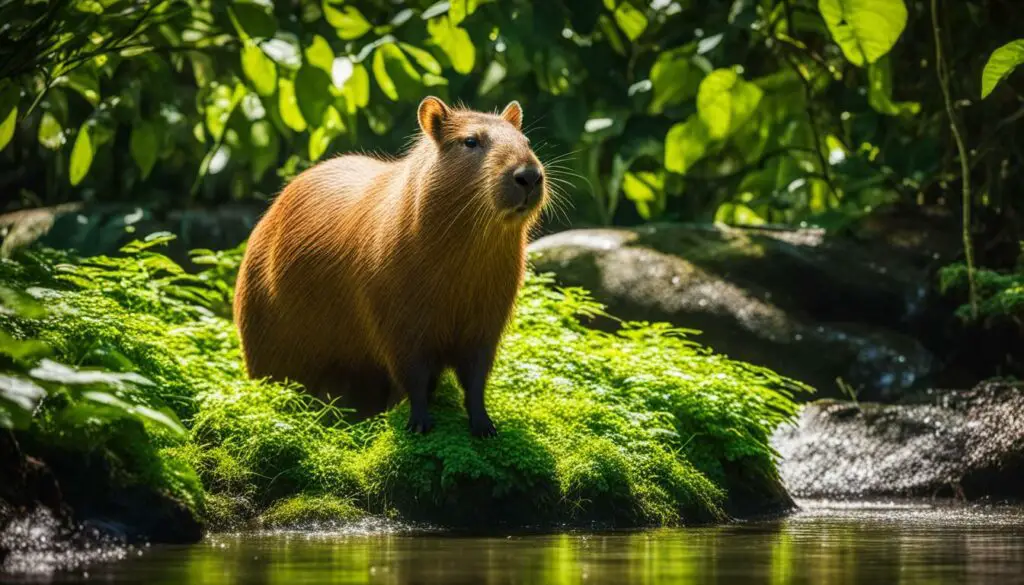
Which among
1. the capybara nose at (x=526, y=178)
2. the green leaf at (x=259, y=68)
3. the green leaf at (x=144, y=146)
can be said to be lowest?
the capybara nose at (x=526, y=178)

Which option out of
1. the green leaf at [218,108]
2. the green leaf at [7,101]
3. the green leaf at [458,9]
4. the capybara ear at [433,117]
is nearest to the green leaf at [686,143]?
the green leaf at [458,9]

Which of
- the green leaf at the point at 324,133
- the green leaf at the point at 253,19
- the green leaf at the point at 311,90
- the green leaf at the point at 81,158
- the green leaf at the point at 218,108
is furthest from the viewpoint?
the green leaf at the point at 218,108

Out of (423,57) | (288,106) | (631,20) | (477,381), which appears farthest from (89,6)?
(631,20)

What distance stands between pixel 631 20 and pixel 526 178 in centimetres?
404

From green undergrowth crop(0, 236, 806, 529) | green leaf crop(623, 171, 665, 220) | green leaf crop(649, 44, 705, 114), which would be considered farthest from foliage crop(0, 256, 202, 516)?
green leaf crop(623, 171, 665, 220)

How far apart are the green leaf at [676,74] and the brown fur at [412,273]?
2.52m

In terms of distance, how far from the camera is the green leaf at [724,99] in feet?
28.1

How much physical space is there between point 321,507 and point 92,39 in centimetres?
355

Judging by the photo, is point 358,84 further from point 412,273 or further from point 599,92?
point 599,92

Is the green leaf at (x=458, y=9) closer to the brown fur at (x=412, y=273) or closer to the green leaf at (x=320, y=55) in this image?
the green leaf at (x=320, y=55)

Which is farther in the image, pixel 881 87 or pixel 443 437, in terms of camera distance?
pixel 881 87

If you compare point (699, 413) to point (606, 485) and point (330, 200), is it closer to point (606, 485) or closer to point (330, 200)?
point (606, 485)

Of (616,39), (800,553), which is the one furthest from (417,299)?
(616,39)

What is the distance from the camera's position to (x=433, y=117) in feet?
21.7
